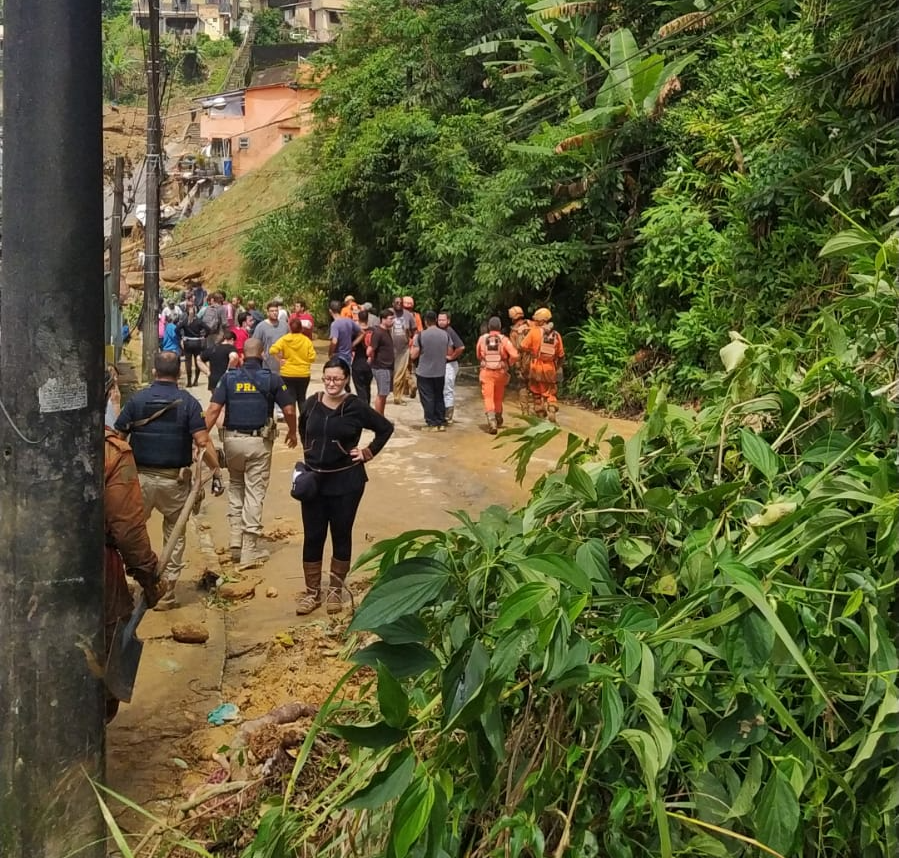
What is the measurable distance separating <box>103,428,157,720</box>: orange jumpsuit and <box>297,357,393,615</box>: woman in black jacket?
241cm

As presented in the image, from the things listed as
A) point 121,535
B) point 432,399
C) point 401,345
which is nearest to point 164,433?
point 121,535

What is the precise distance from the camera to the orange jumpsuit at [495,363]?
13656mm

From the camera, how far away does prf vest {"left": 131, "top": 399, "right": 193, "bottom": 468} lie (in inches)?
274

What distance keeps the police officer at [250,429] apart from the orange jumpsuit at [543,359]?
5.61m

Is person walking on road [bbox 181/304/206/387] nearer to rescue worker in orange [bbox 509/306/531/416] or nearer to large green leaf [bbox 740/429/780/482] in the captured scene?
rescue worker in orange [bbox 509/306/531/416]

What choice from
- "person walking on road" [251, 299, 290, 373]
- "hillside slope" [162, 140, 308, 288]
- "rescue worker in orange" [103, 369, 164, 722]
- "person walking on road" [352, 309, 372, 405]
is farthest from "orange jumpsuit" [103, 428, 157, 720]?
"hillside slope" [162, 140, 308, 288]

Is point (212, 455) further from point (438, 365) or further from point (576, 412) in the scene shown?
point (576, 412)

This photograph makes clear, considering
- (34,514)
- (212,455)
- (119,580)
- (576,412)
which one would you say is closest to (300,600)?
(212,455)

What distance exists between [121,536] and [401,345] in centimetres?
1224

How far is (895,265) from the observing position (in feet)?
11.1

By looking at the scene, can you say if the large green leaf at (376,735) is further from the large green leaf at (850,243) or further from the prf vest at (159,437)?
the prf vest at (159,437)

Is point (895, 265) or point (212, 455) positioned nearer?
point (895, 265)

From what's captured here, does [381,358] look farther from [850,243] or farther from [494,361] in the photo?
[850,243]

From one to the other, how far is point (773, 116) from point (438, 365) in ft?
18.1
